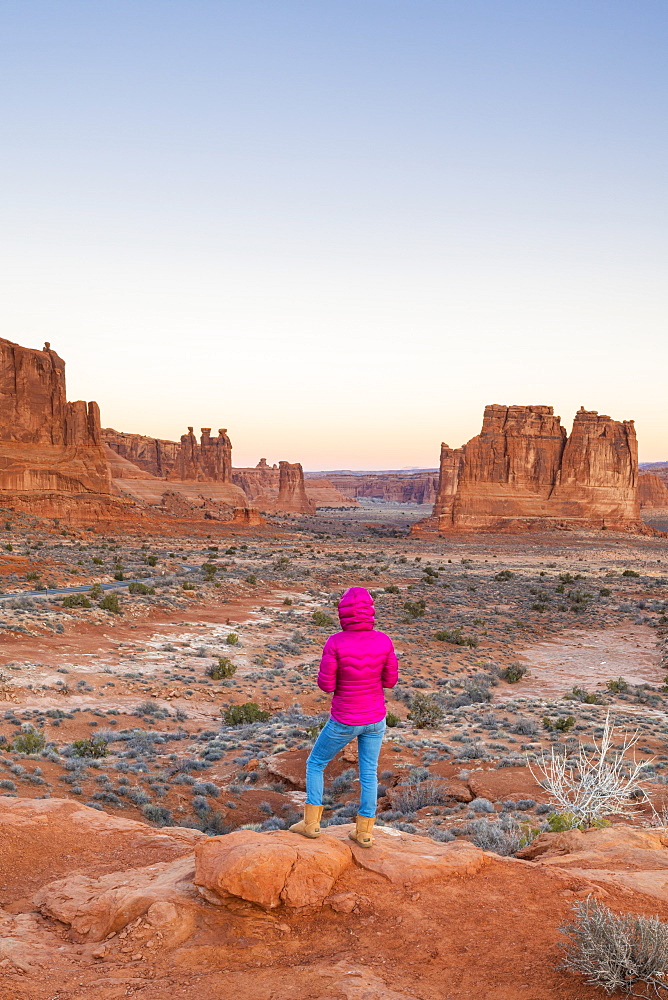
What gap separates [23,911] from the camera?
13.7ft

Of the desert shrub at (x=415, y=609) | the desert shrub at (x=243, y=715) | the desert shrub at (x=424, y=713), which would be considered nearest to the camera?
the desert shrub at (x=424, y=713)

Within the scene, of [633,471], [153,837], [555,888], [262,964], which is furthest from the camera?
[633,471]

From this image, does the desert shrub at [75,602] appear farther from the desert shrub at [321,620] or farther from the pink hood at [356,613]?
the pink hood at [356,613]

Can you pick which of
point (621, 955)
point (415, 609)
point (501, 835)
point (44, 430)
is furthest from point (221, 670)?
point (44, 430)

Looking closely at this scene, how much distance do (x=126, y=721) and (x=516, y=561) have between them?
4348 cm

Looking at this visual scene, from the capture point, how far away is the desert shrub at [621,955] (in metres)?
2.95

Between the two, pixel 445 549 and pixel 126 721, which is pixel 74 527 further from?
pixel 126 721

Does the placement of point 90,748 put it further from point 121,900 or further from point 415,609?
point 415,609

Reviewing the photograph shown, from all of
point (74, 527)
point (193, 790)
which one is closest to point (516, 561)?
point (74, 527)

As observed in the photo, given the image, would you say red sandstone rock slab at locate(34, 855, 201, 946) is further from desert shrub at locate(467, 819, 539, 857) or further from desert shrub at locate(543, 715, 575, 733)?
desert shrub at locate(543, 715, 575, 733)

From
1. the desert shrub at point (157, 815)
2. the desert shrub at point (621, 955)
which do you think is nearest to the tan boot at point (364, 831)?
the desert shrub at point (621, 955)

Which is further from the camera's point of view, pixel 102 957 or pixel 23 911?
pixel 23 911

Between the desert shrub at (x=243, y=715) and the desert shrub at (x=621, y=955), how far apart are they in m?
10.2

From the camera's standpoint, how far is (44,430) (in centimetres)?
5616
